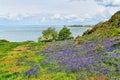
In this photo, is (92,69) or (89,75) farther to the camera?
(92,69)

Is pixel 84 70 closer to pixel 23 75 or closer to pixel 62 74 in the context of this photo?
pixel 62 74

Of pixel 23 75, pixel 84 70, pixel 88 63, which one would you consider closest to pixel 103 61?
pixel 88 63

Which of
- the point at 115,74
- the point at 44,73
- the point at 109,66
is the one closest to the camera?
the point at 115,74

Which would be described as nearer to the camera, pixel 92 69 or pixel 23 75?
pixel 92 69

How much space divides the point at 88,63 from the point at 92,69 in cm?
169

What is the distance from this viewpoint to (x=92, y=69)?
51.1ft

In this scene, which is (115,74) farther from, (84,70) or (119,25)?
(119,25)

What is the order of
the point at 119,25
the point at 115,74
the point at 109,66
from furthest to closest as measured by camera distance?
the point at 119,25 < the point at 109,66 < the point at 115,74

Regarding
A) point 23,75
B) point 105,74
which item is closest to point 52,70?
point 23,75

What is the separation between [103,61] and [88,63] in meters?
1.04

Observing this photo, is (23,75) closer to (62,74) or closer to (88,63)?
(62,74)

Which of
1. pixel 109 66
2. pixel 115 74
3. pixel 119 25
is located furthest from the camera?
pixel 119 25

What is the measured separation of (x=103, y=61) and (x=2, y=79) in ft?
23.3

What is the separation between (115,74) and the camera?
13.7 metres
